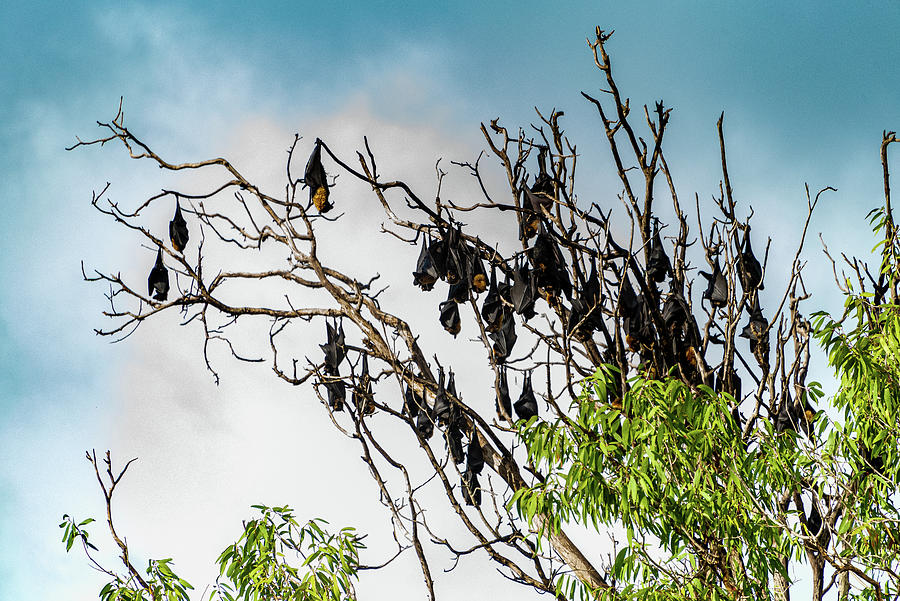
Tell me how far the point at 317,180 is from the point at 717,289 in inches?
129

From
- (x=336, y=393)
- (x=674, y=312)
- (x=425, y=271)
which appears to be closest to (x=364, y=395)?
(x=336, y=393)

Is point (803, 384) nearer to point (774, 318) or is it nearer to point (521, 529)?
point (774, 318)

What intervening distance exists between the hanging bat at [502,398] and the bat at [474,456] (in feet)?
1.03

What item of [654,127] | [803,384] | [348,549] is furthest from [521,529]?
[654,127]

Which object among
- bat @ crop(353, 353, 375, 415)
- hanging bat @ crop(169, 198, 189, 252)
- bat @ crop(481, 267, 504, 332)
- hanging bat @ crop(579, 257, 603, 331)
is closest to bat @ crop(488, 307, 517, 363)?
bat @ crop(481, 267, 504, 332)

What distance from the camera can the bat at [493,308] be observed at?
676 centimetres

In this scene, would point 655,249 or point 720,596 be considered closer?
point 720,596

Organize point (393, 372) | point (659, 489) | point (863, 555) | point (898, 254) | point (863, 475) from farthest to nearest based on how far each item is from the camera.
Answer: point (393, 372), point (898, 254), point (863, 475), point (863, 555), point (659, 489)

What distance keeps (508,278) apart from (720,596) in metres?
3.24

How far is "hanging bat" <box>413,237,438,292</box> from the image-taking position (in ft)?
23.0

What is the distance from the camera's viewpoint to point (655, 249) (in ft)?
21.4

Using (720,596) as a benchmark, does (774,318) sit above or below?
above

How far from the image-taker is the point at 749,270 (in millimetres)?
6430

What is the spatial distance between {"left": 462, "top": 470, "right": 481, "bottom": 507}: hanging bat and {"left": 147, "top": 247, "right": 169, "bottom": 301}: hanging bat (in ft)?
10.7
